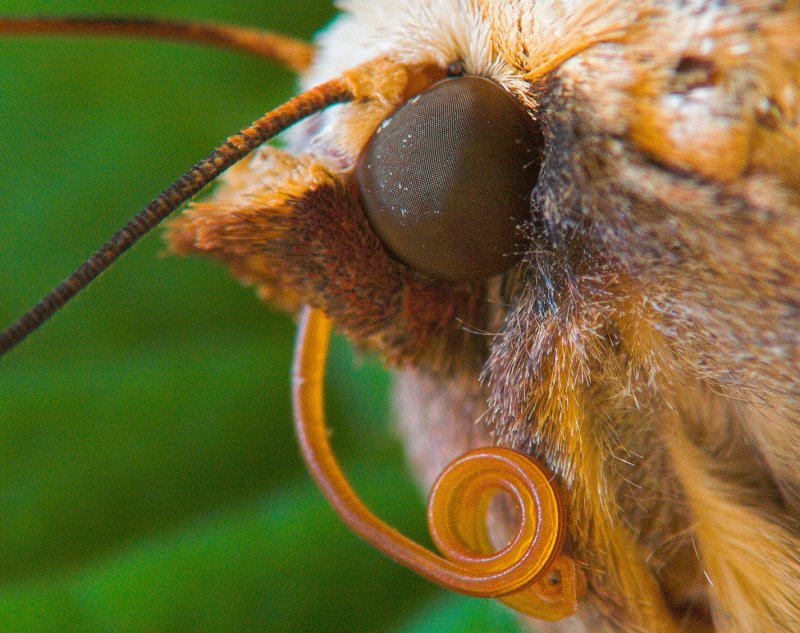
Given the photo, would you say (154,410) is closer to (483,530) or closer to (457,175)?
(483,530)

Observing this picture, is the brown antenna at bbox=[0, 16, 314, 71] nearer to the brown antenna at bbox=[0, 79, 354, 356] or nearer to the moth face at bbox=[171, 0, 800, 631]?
the moth face at bbox=[171, 0, 800, 631]

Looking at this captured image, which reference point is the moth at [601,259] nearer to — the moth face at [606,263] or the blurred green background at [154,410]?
the moth face at [606,263]

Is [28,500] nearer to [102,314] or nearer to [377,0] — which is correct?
[102,314]

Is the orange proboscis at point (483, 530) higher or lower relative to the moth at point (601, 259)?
lower

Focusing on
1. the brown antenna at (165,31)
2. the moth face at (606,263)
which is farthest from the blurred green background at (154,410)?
the moth face at (606,263)

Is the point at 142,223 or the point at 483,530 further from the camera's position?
the point at 483,530

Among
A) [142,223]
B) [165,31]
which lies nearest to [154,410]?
[165,31]
